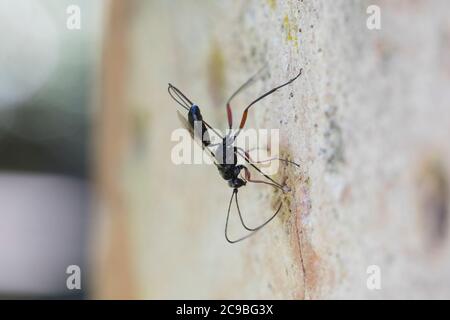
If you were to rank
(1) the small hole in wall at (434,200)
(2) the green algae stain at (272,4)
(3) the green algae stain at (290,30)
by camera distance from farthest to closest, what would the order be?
1. (1) the small hole in wall at (434,200)
2. (2) the green algae stain at (272,4)
3. (3) the green algae stain at (290,30)

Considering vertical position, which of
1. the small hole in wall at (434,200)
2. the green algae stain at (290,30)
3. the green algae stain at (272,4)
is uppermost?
the green algae stain at (272,4)

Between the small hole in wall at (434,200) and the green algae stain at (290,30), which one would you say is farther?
the small hole in wall at (434,200)

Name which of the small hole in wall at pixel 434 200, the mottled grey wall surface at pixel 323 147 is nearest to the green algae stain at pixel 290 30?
the mottled grey wall surface at pixel 323 147

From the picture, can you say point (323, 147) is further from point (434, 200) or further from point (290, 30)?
point (434, 200)

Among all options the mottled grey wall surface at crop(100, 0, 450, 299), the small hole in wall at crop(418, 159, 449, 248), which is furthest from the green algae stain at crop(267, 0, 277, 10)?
the small hole in wall at crop(418, 159, 449, 248)

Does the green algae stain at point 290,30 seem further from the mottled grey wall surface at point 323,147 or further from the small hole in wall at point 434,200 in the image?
the small hole in wall at point 434,200

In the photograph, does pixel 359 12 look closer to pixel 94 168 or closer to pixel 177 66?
pixel 177 66

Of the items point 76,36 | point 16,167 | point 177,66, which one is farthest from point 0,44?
point 177,66
